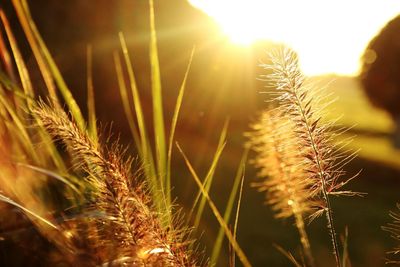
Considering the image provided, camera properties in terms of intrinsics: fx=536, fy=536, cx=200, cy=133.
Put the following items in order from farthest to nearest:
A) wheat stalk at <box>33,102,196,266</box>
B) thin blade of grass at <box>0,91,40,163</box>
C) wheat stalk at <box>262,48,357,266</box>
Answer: thin blade of grass at <box>0,91,40,163</box> < wheat stalk at <box>262,48,357,266</box> < wheat stalk at <box>33,102,196,266</box>

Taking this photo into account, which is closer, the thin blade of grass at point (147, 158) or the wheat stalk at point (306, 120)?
the wheat stalk at point (306, 120)

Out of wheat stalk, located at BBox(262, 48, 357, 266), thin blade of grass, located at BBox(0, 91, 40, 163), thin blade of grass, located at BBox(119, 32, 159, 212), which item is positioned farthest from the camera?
thin blade of grass, located at BBox(0, 91, 40, 163)

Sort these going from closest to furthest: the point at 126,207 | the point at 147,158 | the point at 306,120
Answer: the point at 126,207 → the point at 306,120 → the point at 147,158


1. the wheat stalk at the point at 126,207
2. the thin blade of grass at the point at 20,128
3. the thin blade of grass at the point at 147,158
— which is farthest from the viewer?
the thin blade of grass at the point at 20,128

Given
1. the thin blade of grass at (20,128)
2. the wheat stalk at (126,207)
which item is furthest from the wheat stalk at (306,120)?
the thin blade of grass at (20,128)

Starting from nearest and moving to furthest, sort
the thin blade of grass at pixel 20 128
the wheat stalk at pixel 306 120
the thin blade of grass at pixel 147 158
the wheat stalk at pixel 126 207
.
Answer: the wheat stalk at pixel 126 207, the wheat stalk at pixel 306 120, the thin blade of grass at pixel 147 158, the thin blade of grass at pixel 20 128

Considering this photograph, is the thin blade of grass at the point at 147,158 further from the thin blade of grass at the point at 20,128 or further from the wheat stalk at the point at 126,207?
the thin blade of grass at the point at 20,128

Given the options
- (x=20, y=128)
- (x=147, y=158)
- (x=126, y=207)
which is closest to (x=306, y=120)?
(x=126, y=207)

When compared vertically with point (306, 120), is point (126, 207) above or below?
below

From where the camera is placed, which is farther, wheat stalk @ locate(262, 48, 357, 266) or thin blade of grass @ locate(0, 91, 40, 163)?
thin blade of grass @ locate(0, 91, 40, 163)

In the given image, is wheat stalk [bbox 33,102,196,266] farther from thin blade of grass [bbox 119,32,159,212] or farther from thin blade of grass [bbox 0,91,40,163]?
thin blade of grass [bbox 0,91,40,163]

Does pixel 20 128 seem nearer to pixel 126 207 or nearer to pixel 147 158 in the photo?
pixel 147 158

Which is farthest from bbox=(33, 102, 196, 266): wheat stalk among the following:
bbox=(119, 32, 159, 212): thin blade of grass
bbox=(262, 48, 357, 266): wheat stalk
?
bbox=(262, 48, 357, 266): wheat stalk
